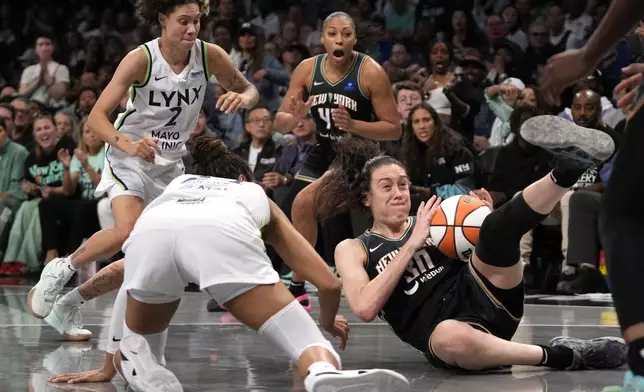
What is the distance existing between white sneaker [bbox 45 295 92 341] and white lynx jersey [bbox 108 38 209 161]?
844mm

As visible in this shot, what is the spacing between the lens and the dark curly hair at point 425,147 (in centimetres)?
931

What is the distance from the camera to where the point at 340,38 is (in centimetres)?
754

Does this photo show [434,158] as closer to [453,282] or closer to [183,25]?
[183,25]

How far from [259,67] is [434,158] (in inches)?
130

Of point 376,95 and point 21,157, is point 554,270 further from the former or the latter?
point 21,157

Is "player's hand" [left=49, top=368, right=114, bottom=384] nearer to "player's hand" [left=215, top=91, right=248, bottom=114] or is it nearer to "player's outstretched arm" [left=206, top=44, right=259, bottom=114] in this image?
"player's hand" [left=215, top=91, right=248, bottom=114]

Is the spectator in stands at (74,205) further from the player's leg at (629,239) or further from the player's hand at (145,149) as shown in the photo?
the player's leg at (629,239)

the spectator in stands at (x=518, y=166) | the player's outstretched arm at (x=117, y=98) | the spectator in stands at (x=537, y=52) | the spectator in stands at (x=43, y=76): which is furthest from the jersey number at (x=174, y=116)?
the spectator in stands at (x=43, y=76)

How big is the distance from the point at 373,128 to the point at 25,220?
4.83 m

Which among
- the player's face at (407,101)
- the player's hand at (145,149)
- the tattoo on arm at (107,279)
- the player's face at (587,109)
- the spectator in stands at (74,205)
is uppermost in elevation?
the player's hand at (145,149)

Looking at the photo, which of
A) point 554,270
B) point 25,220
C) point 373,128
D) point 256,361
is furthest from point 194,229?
point 25,220

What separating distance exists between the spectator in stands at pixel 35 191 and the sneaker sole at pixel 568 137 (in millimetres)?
7343

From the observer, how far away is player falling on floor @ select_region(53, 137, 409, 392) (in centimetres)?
384

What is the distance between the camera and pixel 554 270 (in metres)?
9.48
